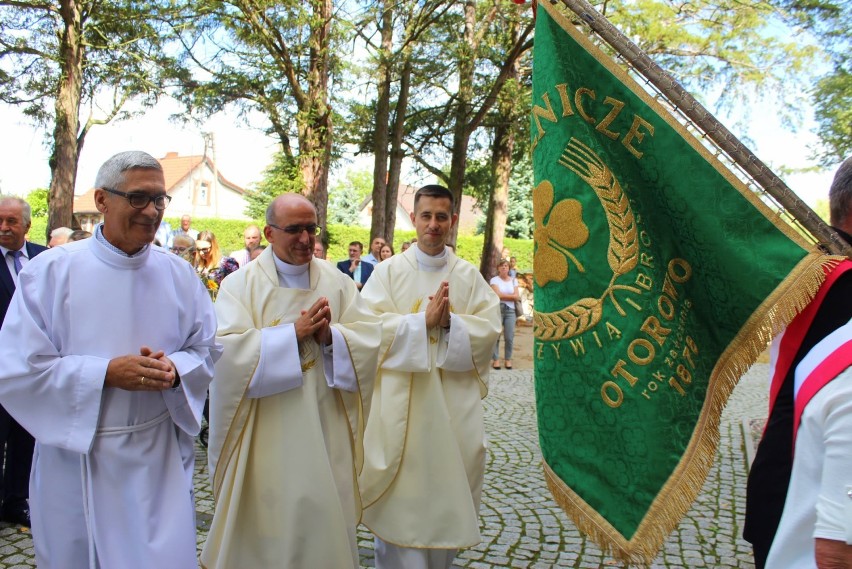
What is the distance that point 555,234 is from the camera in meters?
3.01

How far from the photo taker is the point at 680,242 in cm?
280

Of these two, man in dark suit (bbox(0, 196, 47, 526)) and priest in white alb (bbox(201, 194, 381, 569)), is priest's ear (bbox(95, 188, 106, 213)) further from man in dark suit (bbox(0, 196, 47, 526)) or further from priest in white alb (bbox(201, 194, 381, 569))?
man in dark suit (bbox(0, 196, 47, 526))

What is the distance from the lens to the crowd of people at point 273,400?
96.5 inches

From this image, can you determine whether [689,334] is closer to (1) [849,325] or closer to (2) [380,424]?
(1) [849,325]

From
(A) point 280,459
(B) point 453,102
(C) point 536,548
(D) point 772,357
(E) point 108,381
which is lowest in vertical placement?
(C) point 536,548

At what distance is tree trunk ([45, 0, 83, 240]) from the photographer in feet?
39.0

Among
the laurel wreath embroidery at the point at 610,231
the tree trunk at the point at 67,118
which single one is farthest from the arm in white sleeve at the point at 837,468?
the tree trunk at the point at 67,118

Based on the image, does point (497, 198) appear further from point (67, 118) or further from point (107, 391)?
point (107, 391)

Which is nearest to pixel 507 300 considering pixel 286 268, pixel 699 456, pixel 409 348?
pixel 409 348

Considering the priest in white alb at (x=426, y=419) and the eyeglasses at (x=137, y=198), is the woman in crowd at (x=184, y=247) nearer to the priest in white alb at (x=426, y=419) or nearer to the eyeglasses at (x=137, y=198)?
the priest in white alb at (x=426, y=419)

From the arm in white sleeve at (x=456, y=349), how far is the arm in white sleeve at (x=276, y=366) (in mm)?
911

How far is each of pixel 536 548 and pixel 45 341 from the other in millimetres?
3205

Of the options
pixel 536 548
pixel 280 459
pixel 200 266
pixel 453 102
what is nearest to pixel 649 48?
pixel 453 102

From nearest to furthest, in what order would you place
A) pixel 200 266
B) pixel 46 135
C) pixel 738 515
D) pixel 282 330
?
pixel 282 330 → pixel 738 515 → pixel 200 266 → pixel 46 135
